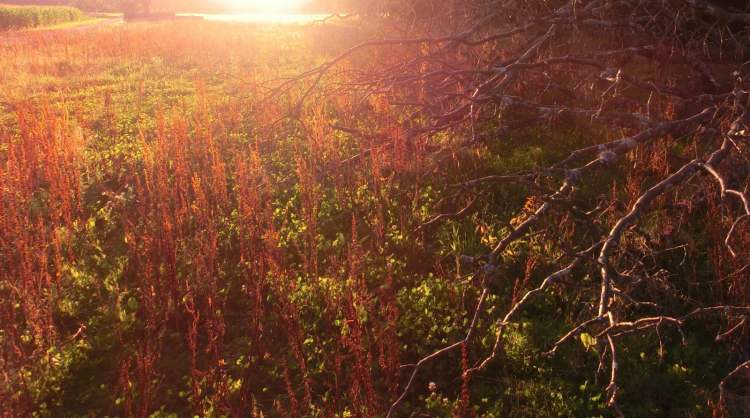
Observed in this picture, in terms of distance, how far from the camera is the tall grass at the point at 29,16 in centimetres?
3838

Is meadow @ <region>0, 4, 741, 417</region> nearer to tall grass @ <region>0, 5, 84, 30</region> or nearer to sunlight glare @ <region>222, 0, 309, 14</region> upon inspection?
tall grass @ <region>0, 5, 84, 30</region>

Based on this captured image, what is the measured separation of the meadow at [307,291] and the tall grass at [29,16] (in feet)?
135

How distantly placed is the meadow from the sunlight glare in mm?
75432

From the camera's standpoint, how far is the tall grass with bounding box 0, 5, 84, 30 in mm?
38375

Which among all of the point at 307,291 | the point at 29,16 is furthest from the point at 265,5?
Answer: the point at 307,291

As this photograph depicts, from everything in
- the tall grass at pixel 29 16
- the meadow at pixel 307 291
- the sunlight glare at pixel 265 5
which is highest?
the sunlight glare at pixel 265 5

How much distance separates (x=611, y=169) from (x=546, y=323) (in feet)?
8.53

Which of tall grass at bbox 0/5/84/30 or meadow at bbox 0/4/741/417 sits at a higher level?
tall grass at bbox 0/5/84/30

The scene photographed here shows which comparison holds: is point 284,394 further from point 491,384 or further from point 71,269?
point 71,269

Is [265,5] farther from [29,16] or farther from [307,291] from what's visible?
[307,291]

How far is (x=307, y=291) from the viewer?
13.2ft

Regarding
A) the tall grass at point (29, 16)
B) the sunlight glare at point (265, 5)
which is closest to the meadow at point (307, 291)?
the tall grass at point (29, 16)

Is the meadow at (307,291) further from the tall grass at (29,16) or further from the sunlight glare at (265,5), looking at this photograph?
the sunlight glare at (265,5)

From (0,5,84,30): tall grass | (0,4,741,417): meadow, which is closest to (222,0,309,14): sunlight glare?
(0,5,84,30): tall grass
